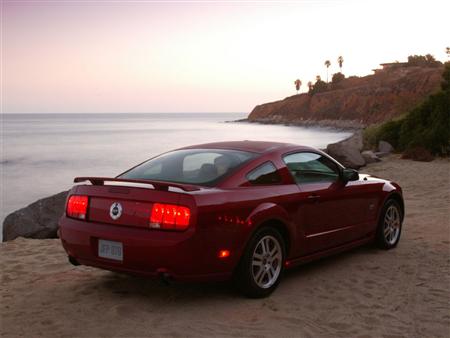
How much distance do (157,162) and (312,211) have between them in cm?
171

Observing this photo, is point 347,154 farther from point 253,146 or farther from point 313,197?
point 253,146

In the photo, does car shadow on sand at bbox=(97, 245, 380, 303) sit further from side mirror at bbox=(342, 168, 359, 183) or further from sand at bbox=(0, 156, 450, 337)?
side mirror at bbox=(342, 168, 359, 183)

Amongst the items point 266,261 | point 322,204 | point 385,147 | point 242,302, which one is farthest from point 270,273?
point 385,147

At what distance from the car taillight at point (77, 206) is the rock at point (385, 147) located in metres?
20.5

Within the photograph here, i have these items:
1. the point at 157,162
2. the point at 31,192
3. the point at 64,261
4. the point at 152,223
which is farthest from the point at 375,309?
the point at 31,192

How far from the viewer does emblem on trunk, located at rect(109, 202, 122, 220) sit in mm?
4953

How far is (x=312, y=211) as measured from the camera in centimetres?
600

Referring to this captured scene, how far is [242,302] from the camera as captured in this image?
5.27 metres

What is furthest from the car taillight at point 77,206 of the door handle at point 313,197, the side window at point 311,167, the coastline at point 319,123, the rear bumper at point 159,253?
the coastline at point 319,123

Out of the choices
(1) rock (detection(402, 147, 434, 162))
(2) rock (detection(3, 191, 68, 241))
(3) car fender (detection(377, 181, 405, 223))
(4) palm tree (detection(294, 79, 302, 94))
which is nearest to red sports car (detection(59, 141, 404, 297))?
(3) car fender (detection(377, 181, 405, 223))

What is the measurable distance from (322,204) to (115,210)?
2.34m

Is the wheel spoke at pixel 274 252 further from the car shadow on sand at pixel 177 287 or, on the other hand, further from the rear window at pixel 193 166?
the rear window at pixel 193 166

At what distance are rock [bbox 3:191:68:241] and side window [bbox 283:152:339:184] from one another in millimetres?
5087

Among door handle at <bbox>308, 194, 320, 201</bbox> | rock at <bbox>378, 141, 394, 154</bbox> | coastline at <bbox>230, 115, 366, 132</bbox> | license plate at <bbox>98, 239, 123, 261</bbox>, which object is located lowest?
coastline at <bbox>230, 115, 366, 132</bbox>
